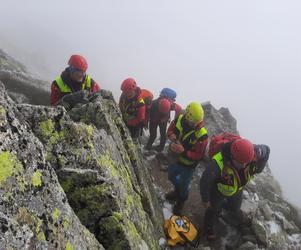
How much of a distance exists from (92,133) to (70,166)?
3.64 ft

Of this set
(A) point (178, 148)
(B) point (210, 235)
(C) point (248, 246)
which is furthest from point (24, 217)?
(C) point (248, 246)

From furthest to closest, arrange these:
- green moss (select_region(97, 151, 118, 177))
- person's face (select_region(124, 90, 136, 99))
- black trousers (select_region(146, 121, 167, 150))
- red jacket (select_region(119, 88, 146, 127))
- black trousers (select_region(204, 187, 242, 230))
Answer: black trousers (select_region(146, 121, 167, 150)) → red jacket (select_region(119, 88, 146, 127)) → person's face (select_region(124, 90, 136, 99)) → black trousers (select_region(204, 187, 242, 230)) → green moss (select_region(97, 151, 118, 177))

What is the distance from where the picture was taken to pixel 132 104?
43.4ft

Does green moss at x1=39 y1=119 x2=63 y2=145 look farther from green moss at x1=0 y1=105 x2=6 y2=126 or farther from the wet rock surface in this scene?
the wet rock surface

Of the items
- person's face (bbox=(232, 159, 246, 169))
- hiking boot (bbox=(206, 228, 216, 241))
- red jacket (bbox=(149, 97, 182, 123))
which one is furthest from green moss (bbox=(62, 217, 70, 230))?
red jacket (bbox=(149, 97, 182, 123))

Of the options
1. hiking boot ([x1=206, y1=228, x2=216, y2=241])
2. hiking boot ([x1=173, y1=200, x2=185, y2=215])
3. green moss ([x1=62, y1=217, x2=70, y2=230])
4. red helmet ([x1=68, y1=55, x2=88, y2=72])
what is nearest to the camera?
green moss ([x1=62, y1=217, x2=70, y2=230])

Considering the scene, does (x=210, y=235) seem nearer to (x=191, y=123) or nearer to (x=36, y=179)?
(x=191, y=123)

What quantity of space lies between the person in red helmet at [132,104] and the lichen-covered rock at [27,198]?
7993 millimetres

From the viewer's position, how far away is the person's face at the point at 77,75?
1121cm

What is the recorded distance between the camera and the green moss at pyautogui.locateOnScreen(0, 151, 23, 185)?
4.23 m

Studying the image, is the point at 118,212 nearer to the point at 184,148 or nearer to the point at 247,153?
the point at 247,153

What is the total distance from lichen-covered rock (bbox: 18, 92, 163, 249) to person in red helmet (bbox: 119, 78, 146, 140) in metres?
4.54

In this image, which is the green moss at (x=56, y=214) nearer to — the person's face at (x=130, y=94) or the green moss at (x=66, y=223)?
the green moss at (x=66, y=223)

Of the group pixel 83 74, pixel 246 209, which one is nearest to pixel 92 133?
pixel 83 74
